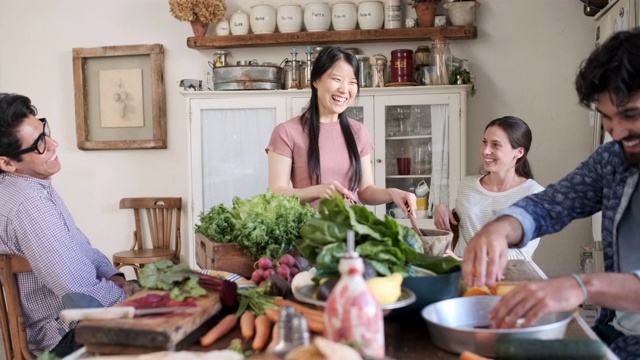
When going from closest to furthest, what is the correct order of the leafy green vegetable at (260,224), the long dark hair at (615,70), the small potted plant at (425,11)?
the long dark hair at (615,70) → the leafy green vegetable at (260,224) → the small potted plant at (425,11)

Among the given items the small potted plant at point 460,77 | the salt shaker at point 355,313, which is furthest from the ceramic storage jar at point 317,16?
the salt shaker at point 355,313

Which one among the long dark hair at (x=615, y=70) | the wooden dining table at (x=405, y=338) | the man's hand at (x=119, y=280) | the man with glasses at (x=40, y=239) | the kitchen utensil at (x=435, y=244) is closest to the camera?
the wooden dining table at (x=405, y=338)

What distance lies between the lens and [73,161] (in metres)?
5.35

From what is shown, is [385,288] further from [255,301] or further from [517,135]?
[517,135]

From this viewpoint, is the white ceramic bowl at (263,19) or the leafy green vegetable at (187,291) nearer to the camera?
the leafy green vegetable at (187,291)

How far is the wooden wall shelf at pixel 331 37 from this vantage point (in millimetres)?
4547

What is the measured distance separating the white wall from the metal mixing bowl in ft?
11.2

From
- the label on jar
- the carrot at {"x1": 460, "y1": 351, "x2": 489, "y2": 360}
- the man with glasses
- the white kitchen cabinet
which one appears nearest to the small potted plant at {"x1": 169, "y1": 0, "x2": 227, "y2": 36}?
the white kitchen cabinet

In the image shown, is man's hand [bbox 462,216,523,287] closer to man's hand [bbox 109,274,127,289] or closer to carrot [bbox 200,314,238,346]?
carrot [bbox 200,314,238,346]

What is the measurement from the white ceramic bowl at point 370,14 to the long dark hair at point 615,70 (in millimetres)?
3156

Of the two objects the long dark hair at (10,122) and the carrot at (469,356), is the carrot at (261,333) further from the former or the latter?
the long dark hair at (10,122)

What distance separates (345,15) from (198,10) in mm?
1041

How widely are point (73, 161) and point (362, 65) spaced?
2.46 meters

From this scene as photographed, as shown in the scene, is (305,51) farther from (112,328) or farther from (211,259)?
(112,328)
